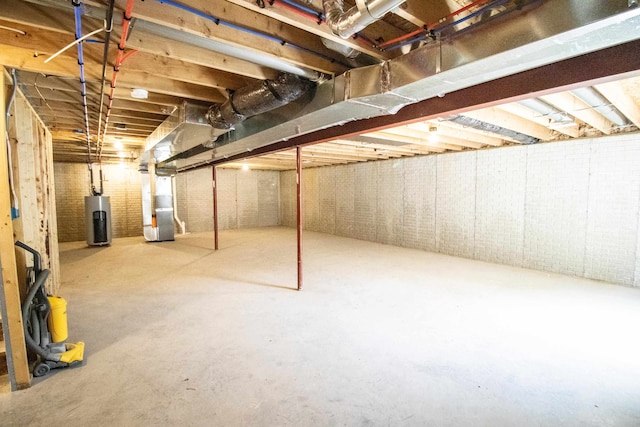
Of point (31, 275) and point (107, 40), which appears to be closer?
point (107, 40)

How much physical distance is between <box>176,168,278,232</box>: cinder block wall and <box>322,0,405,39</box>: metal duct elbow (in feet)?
28.1

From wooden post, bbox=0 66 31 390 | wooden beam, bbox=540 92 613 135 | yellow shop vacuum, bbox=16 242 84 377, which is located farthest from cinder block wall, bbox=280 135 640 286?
wooden post, bbox=0 66 31 390

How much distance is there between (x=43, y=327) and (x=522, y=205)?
19.5 ft

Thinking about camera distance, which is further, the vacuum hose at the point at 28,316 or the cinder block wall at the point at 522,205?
the cinder block wall at the point at 522,205

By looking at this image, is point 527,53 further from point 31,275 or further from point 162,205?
point 162,205

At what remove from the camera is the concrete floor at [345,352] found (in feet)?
5.51

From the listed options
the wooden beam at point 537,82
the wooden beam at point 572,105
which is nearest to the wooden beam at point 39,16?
the wooden beam at point 537,82

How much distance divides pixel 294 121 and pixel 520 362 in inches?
98.0

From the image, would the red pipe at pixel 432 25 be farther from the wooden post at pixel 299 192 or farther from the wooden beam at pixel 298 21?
the wooden post at pixel 299 192

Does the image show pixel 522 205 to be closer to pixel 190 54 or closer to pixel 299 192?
pixel 299 192

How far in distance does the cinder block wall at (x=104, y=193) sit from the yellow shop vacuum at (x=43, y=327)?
23.2ft

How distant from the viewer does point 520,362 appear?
7.06ft

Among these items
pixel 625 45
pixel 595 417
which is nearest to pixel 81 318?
pixel 595 417

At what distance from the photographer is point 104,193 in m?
8.26
